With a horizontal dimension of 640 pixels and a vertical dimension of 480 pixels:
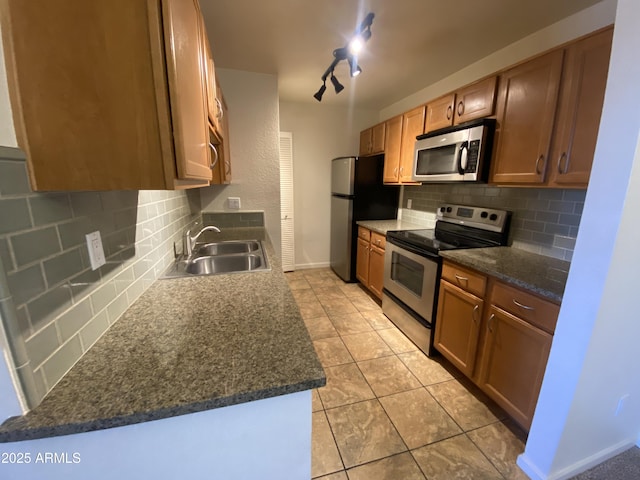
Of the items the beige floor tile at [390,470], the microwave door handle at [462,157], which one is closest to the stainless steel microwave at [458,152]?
the microwave door handle at [462,157]

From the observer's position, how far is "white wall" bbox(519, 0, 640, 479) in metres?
0.91

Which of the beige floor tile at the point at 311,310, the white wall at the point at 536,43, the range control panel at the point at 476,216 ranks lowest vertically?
the beige floor tile at the point at 311,310

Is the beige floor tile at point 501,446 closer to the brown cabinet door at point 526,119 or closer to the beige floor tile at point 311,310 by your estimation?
the brown cabinet door at point 526,119

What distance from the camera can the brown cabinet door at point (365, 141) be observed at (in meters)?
3.50

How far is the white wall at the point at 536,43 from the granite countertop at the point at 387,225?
145 centimetres

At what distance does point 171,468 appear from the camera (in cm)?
66

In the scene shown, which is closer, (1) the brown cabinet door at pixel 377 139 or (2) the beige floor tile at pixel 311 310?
(2) the beige floor tile at pixel 311 310

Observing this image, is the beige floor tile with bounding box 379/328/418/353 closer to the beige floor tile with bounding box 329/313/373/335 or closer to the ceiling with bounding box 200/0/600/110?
the beige floor tile with bounding box 329/313/373/335

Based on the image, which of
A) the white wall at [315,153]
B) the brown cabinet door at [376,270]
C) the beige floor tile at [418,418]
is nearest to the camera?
the beige floor tile at [418,418]

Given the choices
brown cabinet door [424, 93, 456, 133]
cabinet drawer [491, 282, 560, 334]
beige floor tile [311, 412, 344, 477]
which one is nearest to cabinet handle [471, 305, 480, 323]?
cabinet drawer [491, 282, 560, 334]

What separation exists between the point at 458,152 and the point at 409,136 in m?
0.82

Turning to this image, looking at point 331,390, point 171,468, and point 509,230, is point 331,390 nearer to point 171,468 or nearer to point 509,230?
point 171,468

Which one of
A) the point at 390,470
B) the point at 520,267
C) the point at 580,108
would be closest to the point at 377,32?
the point at 580,108

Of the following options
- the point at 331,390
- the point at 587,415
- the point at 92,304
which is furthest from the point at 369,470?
the point at 92,304
